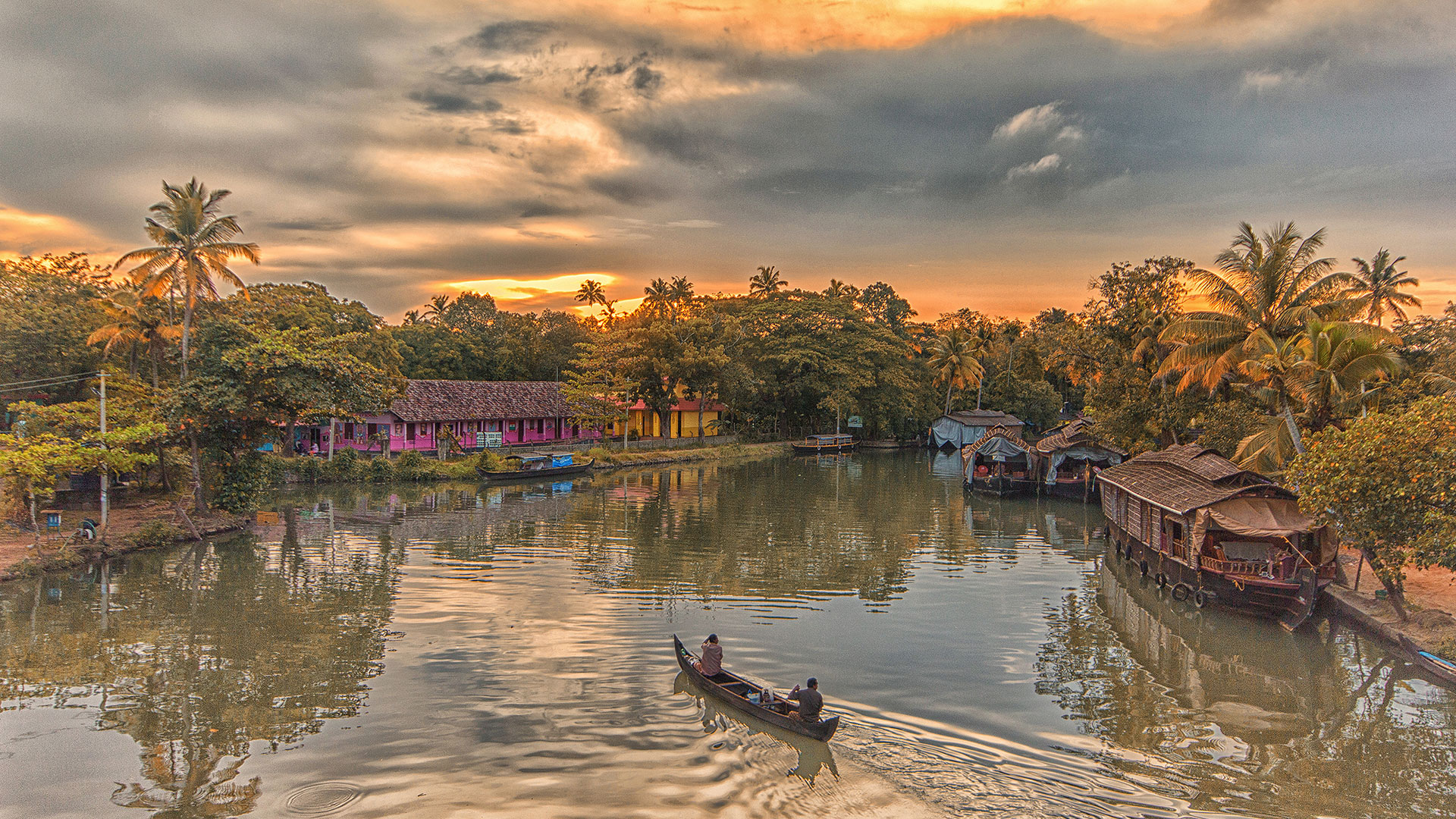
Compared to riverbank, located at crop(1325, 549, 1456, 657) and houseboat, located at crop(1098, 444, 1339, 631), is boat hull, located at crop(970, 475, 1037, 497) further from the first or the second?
riverbank, located at crop(1325, 549, 1456, 657)

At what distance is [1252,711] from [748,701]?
921cm

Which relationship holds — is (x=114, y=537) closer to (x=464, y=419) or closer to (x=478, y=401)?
(x=464, y=419)

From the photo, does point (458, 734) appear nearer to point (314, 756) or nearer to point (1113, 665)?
point (314, 756)

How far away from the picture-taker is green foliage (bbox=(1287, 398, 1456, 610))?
46.3 ft

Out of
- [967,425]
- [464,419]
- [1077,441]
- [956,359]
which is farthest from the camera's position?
[956,359]

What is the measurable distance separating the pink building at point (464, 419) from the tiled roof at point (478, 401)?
0.05 meters

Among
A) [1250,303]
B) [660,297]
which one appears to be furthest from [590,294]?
[1250,303]

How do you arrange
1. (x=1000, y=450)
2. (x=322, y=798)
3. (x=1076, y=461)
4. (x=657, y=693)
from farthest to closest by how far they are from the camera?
(x=1000, y=450) < (x=1076, y=461) < (x=657, y=693) < (x=322, y=798)

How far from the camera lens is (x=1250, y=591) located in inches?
715

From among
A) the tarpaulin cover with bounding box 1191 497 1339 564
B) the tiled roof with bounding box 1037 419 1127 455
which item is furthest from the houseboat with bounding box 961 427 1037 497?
the tarpaulin cover with bounding box 1191 497 1339 564

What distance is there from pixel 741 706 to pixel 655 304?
54.1 meters

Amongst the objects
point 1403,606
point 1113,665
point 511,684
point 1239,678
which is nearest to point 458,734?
point 511,684

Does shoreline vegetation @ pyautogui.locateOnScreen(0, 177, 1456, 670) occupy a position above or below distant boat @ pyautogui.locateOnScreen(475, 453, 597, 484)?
above

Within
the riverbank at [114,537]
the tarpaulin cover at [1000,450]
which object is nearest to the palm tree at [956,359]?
the tarpaulin cover at [1000,450]
